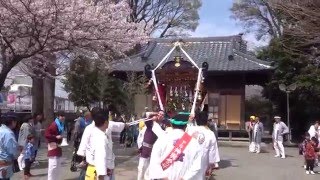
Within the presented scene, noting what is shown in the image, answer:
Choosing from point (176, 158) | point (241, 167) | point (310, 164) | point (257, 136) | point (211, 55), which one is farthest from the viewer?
point (211, 55)

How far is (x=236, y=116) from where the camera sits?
981 inches

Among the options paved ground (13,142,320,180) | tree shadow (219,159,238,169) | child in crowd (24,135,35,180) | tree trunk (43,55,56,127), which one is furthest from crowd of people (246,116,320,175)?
tree trunk (43,55,56,127)

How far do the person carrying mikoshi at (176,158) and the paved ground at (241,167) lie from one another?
6.51m

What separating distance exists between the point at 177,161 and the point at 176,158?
4 cm

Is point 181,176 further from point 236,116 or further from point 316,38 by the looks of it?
point 236,116

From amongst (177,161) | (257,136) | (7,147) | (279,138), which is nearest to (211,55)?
(257,136)

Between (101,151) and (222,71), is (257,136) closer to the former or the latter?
(222,71)

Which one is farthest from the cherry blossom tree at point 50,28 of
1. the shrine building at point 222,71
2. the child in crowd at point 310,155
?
the shrine building at point 222,71

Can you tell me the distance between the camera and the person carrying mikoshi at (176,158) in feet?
16.7

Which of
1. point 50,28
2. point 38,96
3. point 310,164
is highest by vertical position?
point 50,28

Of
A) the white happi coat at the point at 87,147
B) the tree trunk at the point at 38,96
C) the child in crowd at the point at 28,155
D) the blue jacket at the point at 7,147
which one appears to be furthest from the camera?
the tree trunk at the point at 38,96

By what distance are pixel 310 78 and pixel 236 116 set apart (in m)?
4.34

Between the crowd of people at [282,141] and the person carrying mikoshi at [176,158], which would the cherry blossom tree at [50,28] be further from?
the crowd of people at [282,141]

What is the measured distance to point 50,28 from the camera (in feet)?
34.8
